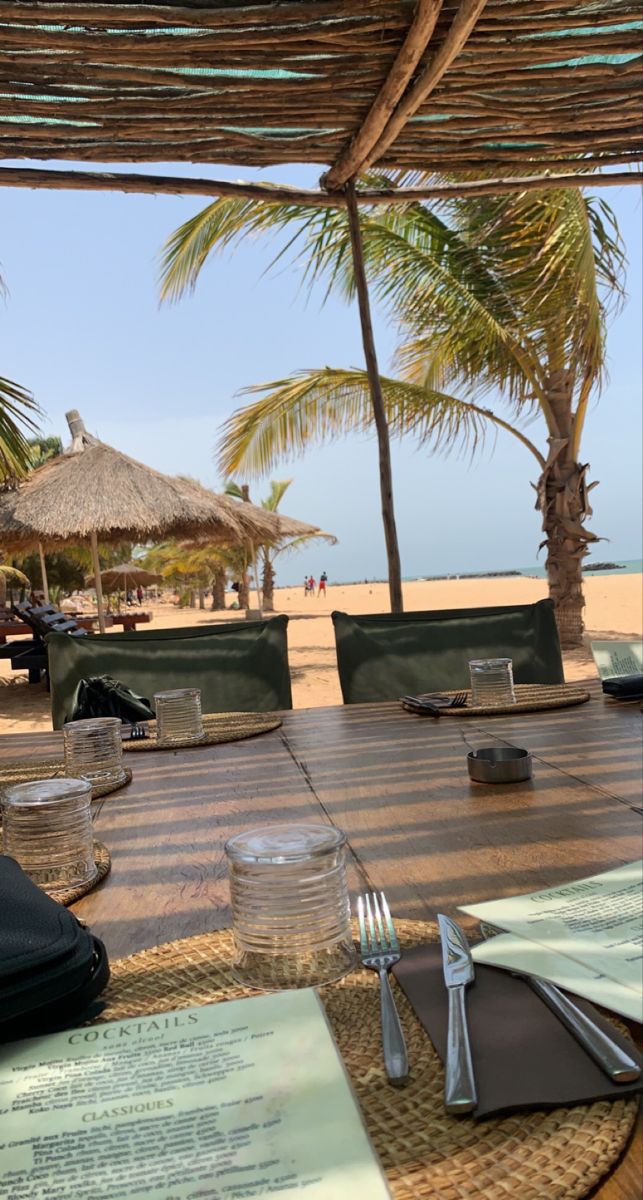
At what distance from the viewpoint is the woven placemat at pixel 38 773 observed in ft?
4.66

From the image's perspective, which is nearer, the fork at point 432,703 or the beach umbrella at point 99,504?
the fork at point 432,703

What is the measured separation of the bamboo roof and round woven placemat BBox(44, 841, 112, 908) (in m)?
2.41

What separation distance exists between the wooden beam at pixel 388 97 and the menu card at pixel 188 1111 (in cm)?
268

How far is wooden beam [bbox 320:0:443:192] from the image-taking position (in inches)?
98.5

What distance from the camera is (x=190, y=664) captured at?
2.57 meters

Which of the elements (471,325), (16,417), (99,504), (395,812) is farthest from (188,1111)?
(99,504)

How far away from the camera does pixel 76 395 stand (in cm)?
7400

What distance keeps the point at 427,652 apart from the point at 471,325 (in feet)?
16.7

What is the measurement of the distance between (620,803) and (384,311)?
22.9 ft

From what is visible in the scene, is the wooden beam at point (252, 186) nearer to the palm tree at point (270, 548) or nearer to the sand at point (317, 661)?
the sand at point (317, 661)

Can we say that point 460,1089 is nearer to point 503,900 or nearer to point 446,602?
point 503,900

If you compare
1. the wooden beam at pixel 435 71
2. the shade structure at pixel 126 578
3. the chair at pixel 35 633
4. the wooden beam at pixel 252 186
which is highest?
the wooden beam at pixel 252 186

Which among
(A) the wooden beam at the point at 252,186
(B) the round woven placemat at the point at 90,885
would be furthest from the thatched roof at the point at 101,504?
(B) the round woven placemat at the point at 90,885

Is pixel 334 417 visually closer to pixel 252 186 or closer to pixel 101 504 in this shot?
pixel 101 504
